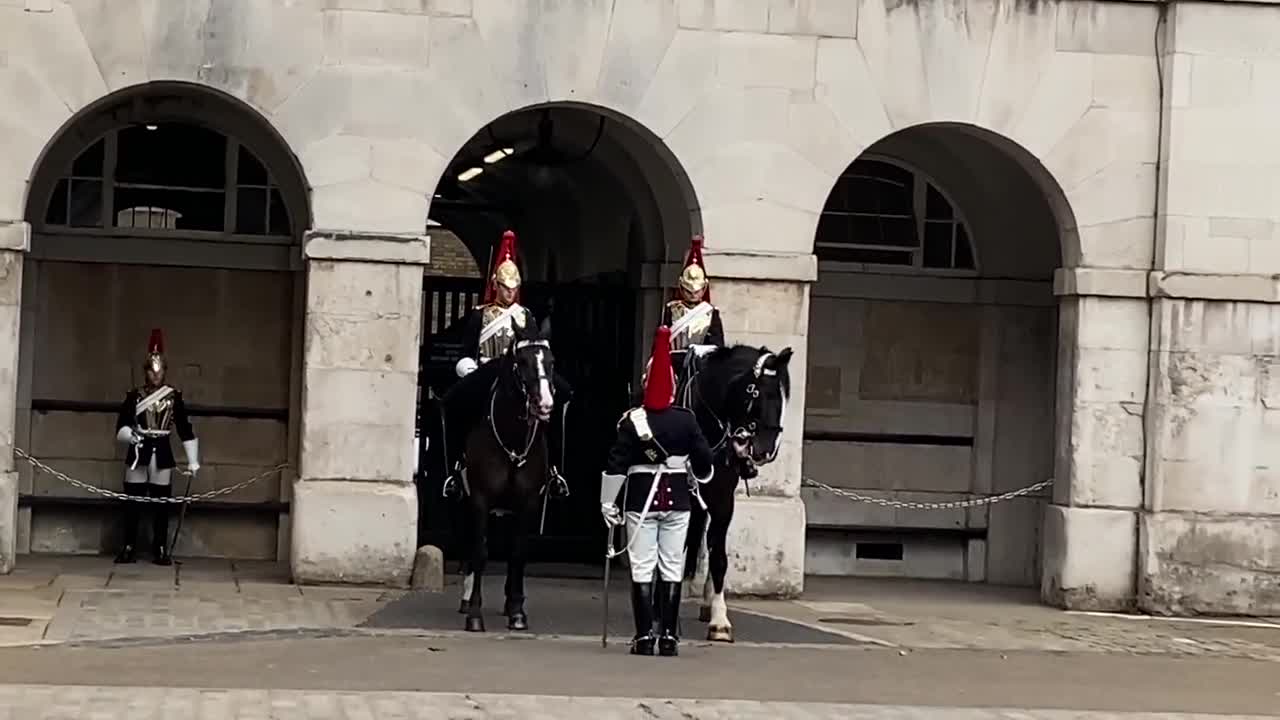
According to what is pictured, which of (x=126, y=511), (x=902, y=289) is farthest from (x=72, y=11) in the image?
(x=902, y=289)

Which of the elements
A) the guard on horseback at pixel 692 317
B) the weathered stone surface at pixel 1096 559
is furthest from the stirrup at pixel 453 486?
the weathered stone surface at pixel 1096 559

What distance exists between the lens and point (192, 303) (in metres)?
20.3

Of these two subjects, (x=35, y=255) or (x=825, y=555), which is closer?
(x=35, y=255)

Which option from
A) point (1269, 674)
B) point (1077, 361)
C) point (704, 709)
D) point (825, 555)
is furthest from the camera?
point (825, 555)

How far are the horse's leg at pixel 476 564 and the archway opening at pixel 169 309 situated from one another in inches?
201

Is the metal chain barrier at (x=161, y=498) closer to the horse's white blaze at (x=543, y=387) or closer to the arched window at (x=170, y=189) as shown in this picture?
the arched window at (x=170, y=189)

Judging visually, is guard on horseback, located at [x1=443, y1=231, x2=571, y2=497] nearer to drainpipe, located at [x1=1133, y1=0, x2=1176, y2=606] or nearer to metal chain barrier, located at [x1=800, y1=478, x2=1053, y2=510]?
metal chain barrier, located at [x1=800, y1=478, x2=1053, y2=510]

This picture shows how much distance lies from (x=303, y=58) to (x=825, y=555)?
695 cm

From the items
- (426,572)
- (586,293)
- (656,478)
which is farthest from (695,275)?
(586,293)

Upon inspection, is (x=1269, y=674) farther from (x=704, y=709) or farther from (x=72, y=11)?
(x=72, y=11)

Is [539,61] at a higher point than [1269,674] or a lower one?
higher

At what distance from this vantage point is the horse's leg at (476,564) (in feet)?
50.2

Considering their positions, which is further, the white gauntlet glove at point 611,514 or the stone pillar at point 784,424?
the stone pillar at point 784,424

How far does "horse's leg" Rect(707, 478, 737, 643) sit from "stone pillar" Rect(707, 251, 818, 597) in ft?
8.17
